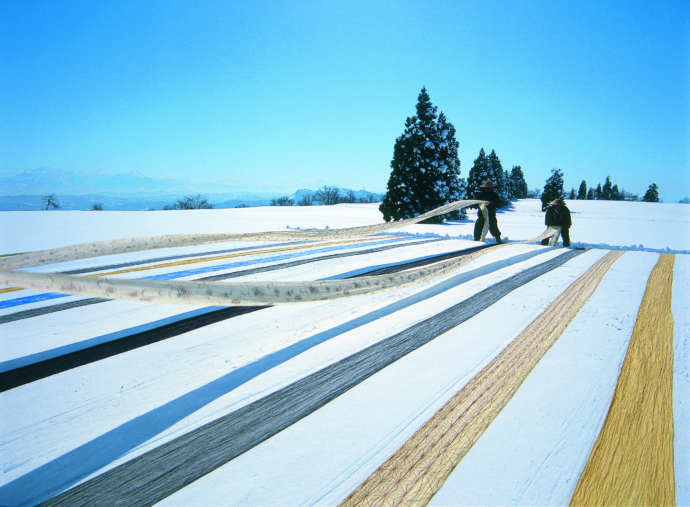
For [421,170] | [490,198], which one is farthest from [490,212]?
[421,170]

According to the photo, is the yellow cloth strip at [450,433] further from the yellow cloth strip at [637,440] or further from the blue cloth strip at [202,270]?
the blue cloth strip at [202,270]

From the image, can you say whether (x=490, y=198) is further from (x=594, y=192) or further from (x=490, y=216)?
(x=594, y=192)

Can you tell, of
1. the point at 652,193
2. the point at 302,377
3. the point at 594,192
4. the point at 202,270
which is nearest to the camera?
the point at 302,377

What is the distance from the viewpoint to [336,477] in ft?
3.59

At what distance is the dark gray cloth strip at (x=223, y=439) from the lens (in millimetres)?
1053

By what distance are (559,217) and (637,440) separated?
624 cm

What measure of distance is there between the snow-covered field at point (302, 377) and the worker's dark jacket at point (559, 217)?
3.84 metres

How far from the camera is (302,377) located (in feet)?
5.44

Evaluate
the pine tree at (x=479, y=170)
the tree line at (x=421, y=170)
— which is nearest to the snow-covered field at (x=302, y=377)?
the tree line at (x=421, y=170)

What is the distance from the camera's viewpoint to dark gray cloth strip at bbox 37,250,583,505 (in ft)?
3.45

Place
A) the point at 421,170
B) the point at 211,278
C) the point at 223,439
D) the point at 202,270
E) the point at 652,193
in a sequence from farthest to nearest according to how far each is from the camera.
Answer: the point at 652,193
the point at 421,170
the point at 202,270
the point at 211,278
the point at 223,439

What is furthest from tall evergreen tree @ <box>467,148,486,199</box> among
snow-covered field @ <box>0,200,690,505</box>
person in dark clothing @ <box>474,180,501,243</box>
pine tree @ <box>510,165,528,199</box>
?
snow-covered field @ <box>0,200,690,505</box>

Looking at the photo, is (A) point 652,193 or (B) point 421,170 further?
(A) point 652,193

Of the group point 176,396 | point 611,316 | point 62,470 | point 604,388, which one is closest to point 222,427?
point 176,396
